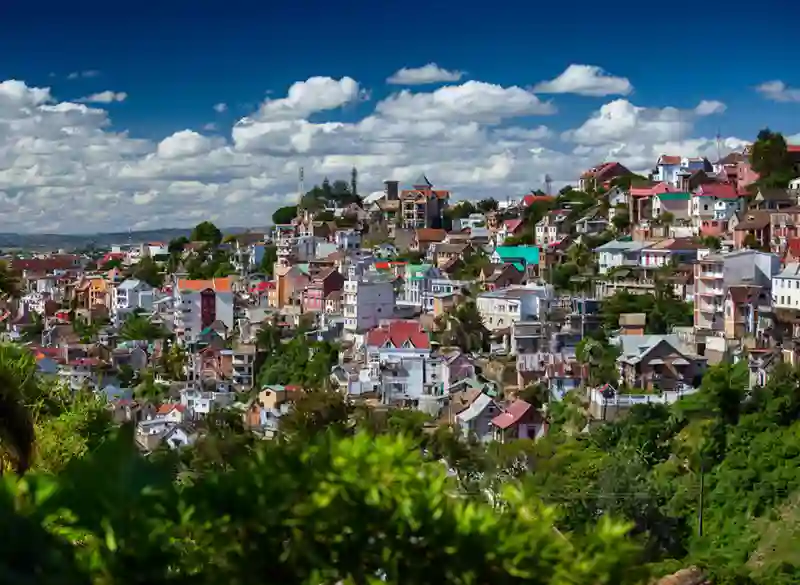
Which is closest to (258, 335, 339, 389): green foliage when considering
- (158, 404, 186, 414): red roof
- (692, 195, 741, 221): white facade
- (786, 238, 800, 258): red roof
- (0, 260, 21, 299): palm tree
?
(158, 404, 186, 414): red roof

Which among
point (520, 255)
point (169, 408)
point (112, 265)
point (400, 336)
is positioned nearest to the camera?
point (169, 408)

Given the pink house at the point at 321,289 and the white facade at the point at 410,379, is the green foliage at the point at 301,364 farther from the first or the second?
the pink house at the point at 321,289

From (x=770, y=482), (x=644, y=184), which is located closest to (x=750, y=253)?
(x=770, y=482)

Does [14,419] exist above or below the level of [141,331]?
above

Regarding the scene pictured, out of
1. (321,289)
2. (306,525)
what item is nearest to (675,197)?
(321,289)

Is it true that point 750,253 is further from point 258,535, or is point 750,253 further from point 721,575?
point 258,535

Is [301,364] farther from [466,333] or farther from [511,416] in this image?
[511,416]

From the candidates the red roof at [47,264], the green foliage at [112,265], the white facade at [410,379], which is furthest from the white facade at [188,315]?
the red roof at [47,264]
